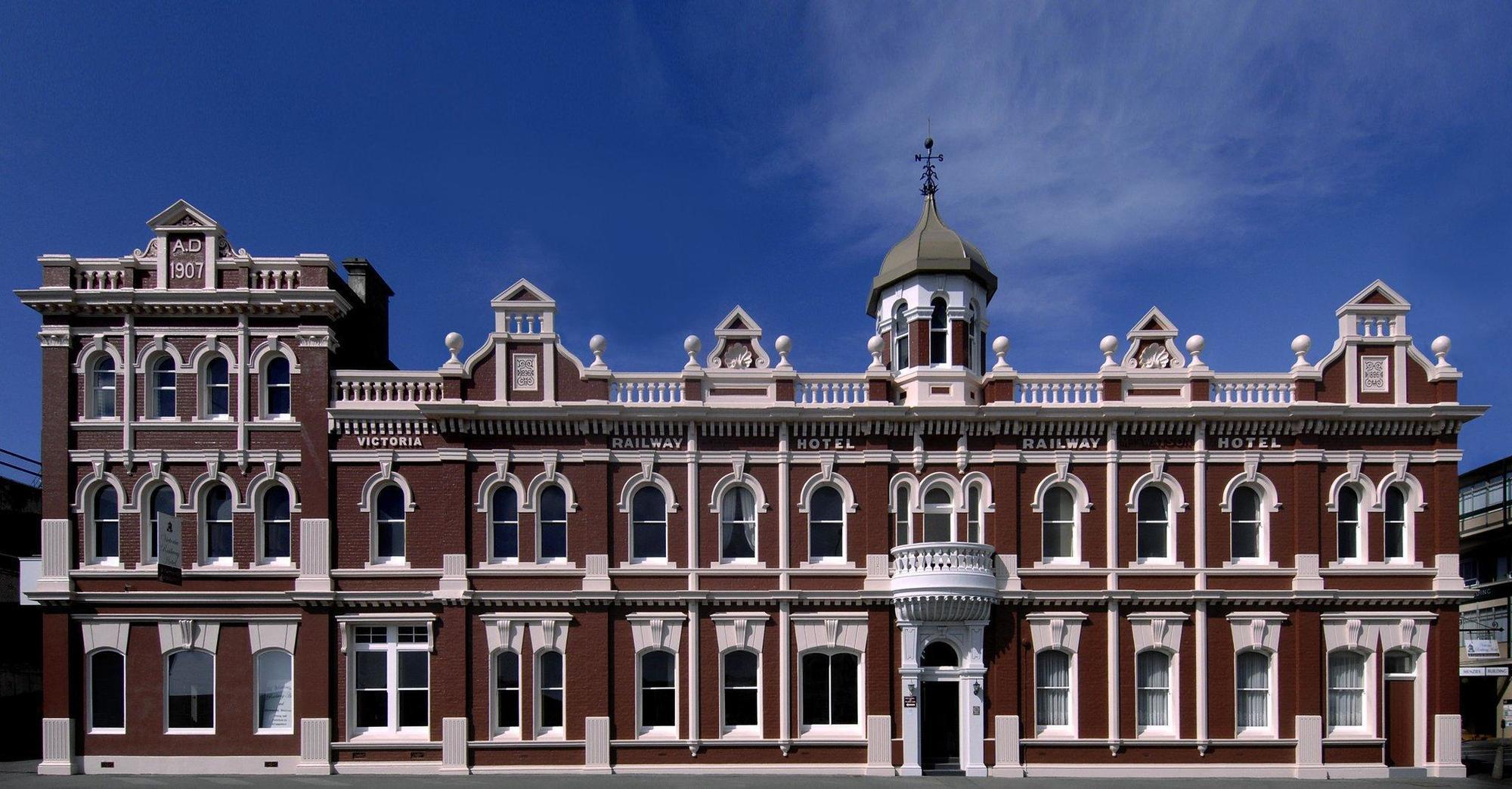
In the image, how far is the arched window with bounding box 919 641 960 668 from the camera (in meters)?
23.9

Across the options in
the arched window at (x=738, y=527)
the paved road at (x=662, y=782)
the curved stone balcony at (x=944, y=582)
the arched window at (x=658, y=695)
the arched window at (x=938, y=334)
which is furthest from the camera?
the arched window at (x=938, y=334)

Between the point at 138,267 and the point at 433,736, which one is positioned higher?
the point at 138,267

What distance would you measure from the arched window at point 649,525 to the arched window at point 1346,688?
16416mm

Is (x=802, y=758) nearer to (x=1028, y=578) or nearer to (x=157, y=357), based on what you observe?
(x=1028, y=578)

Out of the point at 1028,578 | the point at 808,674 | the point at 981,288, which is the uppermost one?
the point at 981,288

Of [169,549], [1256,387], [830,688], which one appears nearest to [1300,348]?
[1256,387]

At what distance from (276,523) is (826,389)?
1375 cm

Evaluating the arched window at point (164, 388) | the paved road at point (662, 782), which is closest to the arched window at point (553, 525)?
the paved road at point (662, 782)

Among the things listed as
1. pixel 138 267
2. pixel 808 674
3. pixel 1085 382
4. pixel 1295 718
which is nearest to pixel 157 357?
pixel 138 267

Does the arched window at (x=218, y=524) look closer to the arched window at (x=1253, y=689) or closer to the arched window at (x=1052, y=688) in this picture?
the arched window at (x=1052, y=688)

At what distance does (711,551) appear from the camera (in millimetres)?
24219

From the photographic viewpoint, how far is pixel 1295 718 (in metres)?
23.7

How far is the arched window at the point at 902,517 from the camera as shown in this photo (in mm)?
24234

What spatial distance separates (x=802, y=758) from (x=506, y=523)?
9.04m
